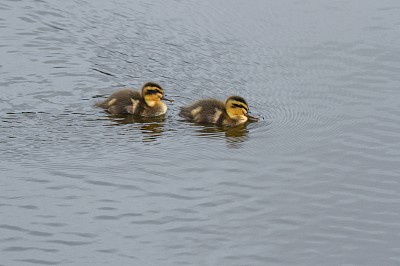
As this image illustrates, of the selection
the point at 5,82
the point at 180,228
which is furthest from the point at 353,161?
the point at 5,82

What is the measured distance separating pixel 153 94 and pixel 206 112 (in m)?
0.48

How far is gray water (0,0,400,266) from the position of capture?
18.9 feet

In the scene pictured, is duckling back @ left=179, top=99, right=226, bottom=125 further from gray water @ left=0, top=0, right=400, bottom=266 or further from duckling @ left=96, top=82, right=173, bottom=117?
duckling @ left=96, top=82, right=173, bottom=117

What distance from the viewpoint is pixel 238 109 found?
794 cm

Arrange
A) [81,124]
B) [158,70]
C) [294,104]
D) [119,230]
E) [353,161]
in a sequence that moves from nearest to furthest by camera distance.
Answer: [119,230], [353,161], [81,124], [294,104], [158,70]

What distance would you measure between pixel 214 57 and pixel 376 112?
185cm

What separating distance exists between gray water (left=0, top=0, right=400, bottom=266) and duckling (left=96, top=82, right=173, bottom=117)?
0.31 feet

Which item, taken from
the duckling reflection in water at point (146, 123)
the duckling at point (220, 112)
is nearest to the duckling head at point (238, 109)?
the duckling at point (220, 112)

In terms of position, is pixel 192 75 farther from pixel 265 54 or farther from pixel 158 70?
pixel 265 54

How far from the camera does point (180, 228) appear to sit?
5.88 meters

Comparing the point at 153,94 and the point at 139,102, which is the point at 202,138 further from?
the point at 139,102

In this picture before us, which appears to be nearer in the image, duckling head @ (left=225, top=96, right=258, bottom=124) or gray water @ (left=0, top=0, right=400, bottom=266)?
gray water @ (left=0, top=0, right=400, bottom=266)

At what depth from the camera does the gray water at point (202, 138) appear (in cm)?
576

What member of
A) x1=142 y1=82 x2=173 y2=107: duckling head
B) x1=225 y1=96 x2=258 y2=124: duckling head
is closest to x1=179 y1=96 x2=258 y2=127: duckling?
x1=225 y1=96 x2=258 y2=124: duckling head
